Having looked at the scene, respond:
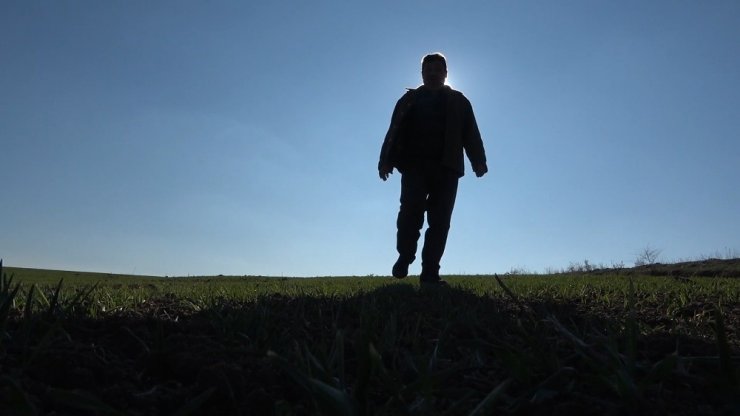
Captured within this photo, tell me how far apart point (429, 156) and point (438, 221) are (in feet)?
2.18

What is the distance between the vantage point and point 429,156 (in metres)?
5.97

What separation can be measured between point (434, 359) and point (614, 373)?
0.42 meters

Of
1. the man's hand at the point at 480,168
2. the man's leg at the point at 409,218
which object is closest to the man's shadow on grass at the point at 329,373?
the man's leg at the point at 409,218

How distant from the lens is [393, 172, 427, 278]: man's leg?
19.5ft

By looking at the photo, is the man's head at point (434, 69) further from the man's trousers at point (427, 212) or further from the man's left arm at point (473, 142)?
the man's trousers at point (427, 212)

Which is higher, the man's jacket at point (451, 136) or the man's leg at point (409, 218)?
the man's jacket at point (451, 136)

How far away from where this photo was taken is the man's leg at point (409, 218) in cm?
593

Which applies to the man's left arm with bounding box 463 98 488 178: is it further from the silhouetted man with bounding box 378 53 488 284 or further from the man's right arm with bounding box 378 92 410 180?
the man's right arm with bounding box 378 92 410 180

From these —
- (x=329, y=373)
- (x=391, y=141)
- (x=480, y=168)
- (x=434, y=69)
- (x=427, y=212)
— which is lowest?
(x=329, y=373)

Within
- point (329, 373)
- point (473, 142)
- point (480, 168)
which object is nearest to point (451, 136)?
point (473, 142)

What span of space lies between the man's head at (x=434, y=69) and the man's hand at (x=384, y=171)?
977mm

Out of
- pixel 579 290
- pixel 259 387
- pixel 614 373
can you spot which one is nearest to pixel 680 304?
pixel 579 290

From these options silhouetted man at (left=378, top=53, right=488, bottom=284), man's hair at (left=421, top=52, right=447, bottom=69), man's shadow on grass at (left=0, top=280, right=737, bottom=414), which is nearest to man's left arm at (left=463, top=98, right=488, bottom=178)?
silhouetted man at (left=378, top=53, right=488, bottom=284)

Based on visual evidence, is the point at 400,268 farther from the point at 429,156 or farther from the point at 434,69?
the point at 434,69
